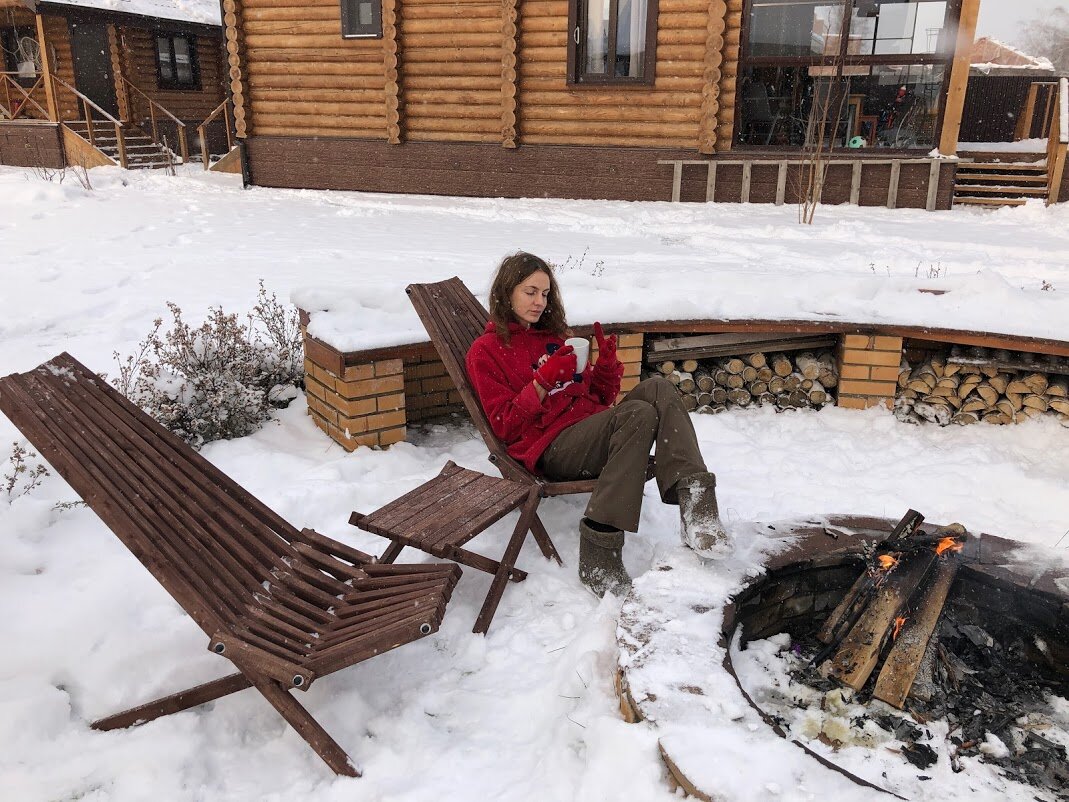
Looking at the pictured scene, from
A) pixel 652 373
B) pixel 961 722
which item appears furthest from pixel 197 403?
pixel 961 722

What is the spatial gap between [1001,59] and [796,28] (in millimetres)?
15931

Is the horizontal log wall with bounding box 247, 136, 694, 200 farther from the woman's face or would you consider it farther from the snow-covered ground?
the woman's face

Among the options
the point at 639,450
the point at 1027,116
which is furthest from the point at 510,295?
the point at 1027,116

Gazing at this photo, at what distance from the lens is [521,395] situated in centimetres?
315

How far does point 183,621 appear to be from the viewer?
9.25ft

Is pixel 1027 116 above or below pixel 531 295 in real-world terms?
above

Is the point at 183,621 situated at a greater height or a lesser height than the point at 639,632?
lesser

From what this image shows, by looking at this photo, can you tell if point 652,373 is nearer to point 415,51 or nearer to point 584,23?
point 584,23

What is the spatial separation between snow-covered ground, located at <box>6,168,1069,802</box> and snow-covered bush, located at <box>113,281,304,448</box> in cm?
20

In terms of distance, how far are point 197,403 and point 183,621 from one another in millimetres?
1776

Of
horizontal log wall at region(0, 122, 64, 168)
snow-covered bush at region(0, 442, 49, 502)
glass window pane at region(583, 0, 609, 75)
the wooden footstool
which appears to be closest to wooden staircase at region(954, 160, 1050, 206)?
glass window pane at region(583, 0, 609, 75)

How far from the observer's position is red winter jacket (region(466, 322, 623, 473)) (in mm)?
3246

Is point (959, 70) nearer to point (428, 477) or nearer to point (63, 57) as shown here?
point (428, 477)

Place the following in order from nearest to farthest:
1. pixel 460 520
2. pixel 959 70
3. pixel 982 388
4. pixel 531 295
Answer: pixel 460 520
pixel 531 295
pixel 982 388
pixel 959 70
